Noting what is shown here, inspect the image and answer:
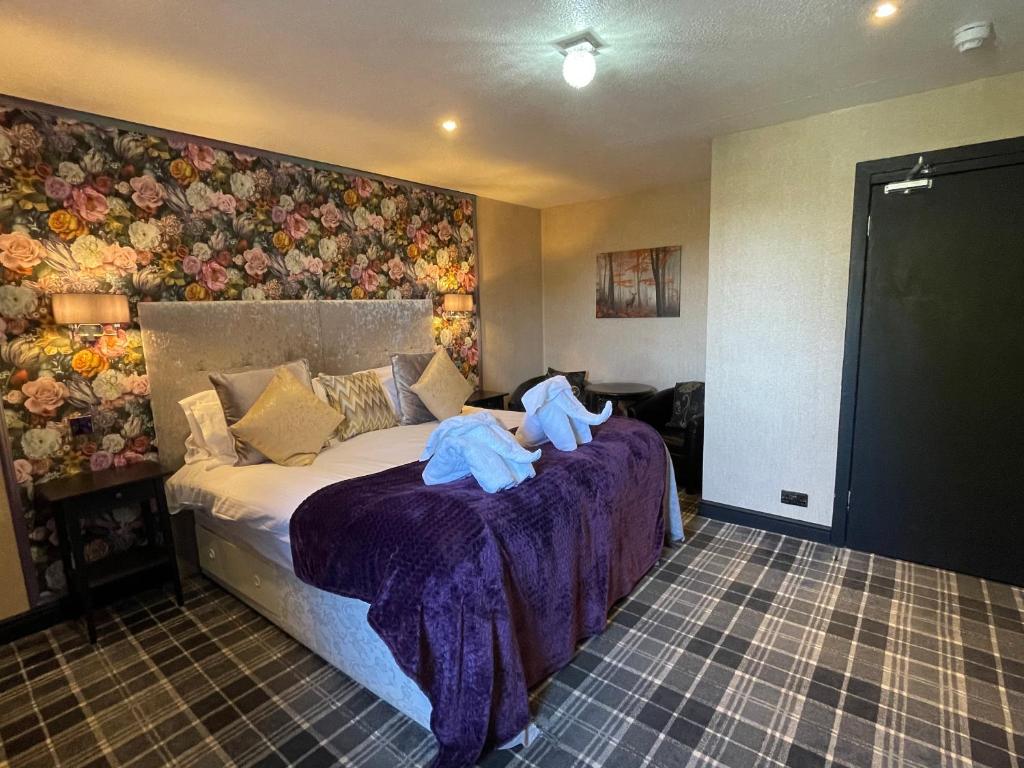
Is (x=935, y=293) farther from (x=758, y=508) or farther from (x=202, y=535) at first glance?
(x=202, y=535)

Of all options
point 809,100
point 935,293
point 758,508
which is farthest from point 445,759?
point 809,100

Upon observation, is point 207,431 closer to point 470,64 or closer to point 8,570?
point 8,570

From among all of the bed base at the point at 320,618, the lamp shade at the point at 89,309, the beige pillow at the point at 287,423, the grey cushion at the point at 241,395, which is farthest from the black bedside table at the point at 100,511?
the lamp shade at the point at 89,309

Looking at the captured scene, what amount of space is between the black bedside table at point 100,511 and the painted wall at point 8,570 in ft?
0.43

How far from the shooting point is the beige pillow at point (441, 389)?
3.47 metres

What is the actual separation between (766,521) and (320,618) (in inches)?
107

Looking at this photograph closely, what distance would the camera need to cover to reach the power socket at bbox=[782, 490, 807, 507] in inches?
123

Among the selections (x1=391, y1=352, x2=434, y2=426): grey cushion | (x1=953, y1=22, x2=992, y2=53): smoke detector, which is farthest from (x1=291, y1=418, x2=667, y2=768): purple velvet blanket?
(x1=953, y1=22, x2=992, y2=53): smoke detector

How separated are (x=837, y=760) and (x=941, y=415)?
1.91 m

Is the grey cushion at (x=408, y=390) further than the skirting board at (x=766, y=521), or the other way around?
the grey cushion at (x=408, y=390)

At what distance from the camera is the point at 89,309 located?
2.35 meters

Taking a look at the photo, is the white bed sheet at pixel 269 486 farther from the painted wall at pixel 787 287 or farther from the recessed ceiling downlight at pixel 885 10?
the recessed ceiling downlight at pixel 885 10

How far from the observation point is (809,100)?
101 inches

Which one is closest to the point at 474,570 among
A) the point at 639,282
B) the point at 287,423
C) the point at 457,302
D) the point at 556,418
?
the point at 556,418
